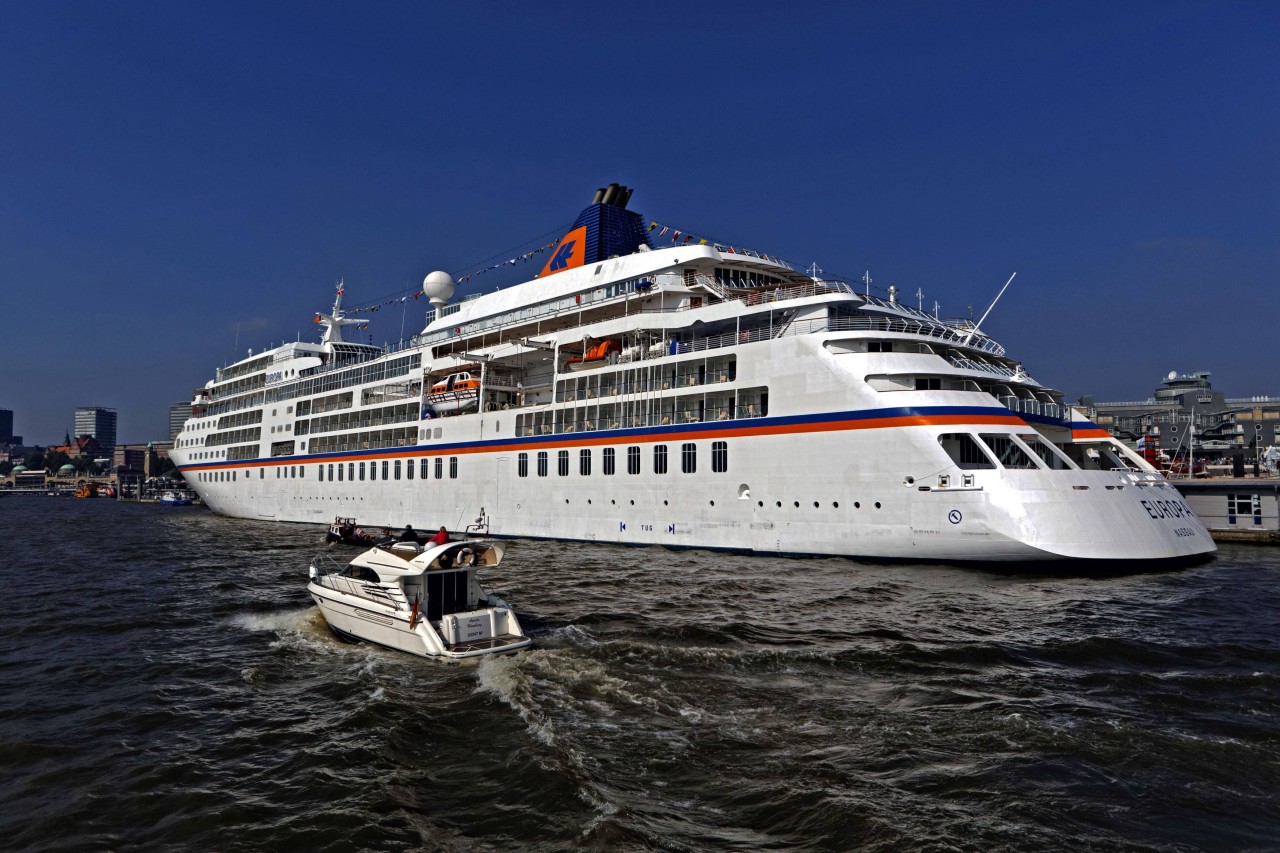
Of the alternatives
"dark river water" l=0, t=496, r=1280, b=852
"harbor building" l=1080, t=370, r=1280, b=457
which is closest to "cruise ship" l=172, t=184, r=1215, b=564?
"dark river water" l=0, t=496, r=1280, b=852

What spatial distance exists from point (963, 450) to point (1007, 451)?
4.84ft

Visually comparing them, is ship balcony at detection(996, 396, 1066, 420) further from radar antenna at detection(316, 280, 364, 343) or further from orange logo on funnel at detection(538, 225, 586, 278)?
radar antenna at detection(316, 280, 364, 343)

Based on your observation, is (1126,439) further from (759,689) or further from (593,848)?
(593,848)

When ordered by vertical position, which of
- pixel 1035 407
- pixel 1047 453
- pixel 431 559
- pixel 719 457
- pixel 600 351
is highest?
pixel 600 351

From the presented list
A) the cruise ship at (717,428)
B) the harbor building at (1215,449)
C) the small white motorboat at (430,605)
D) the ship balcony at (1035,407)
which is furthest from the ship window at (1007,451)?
the harbor building at (1215,449)

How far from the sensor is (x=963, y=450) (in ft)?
80.0

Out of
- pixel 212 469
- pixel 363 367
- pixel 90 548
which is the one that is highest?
pixel 363 367

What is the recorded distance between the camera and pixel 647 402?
1281 inches

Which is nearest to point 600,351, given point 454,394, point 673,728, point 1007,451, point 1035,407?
point 454,394

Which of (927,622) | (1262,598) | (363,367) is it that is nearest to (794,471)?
(927,622)

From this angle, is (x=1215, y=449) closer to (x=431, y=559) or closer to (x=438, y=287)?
(x=438, y=287)

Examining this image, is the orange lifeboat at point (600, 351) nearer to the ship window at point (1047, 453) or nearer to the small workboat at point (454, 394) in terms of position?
the small workboat at point (454, 394)

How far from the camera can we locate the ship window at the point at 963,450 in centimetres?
Result: 2386

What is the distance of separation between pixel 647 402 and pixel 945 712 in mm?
22632
